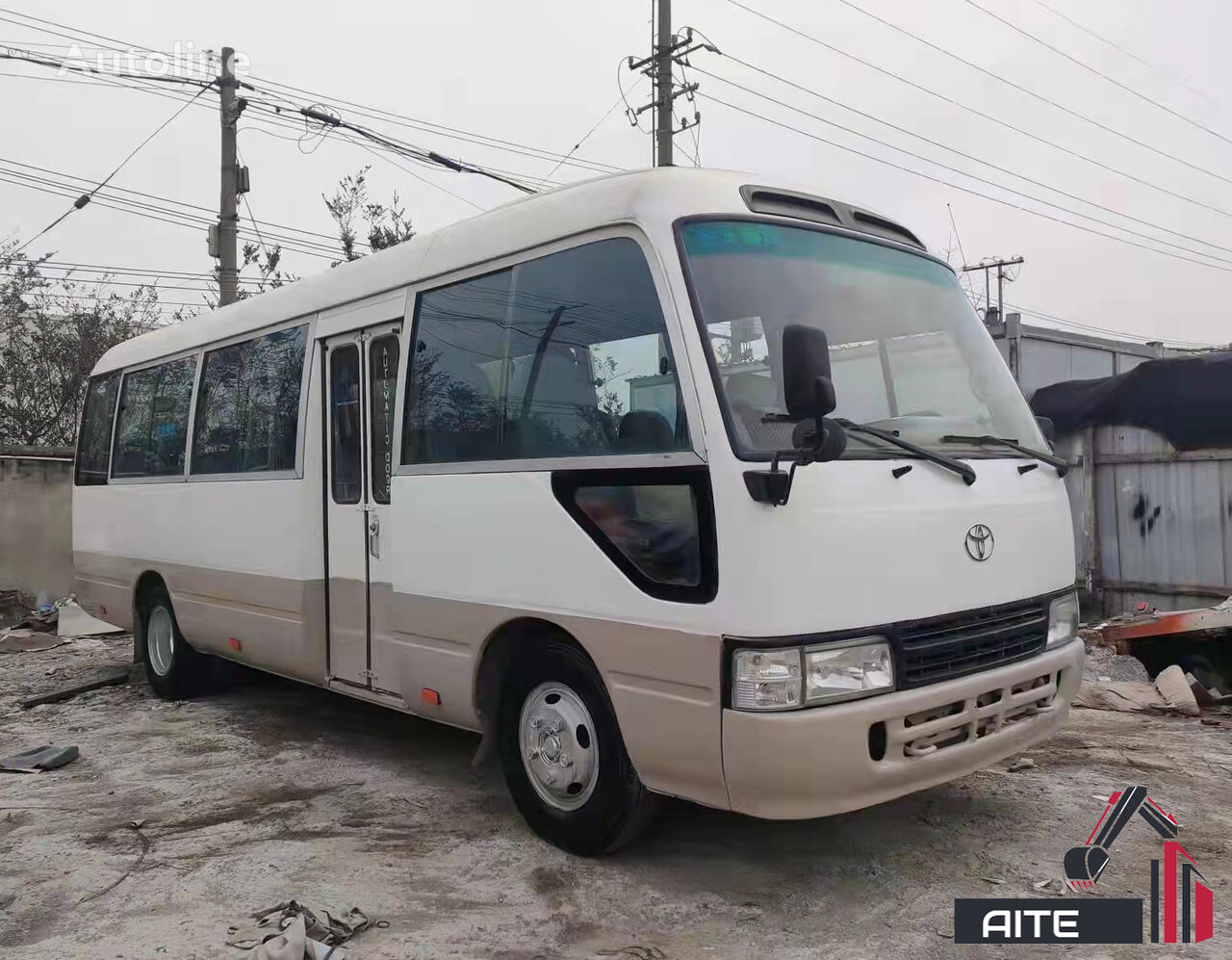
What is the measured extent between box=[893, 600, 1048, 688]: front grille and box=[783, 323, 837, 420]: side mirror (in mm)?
909

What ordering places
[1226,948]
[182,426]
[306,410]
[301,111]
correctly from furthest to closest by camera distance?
[301,111] < [182,426] < [306,410] < [1226,948]

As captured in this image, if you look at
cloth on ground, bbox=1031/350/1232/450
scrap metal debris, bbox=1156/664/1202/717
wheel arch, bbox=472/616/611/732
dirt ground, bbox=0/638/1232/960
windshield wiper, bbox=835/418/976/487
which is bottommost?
dirt ground, bbox=0/638/1232/960

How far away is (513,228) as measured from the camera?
4.77m

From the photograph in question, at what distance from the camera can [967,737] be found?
3951 millimetres

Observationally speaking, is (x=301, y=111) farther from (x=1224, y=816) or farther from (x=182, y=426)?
(x=1224, y=816)

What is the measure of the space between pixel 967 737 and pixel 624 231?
241cm

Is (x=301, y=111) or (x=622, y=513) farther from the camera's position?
(x=301, y=111)

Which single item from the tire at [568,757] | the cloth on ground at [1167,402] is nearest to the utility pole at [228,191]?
the cloth on ground at [1167,402]

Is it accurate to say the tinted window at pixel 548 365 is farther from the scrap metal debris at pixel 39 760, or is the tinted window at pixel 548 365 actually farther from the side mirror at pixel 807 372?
the scrap metal debris at pixel 39 760

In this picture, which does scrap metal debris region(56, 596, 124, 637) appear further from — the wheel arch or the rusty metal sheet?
the rusty metal sheet

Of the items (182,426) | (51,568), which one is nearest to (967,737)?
(182,426)

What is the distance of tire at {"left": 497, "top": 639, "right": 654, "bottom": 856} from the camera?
4.15 metres

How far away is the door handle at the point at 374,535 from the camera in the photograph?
552 cm

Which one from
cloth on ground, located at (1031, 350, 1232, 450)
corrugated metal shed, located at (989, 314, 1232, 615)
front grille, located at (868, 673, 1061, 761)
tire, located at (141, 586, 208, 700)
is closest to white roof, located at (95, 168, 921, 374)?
front grille, located at (868, 673, 1061, 761)
